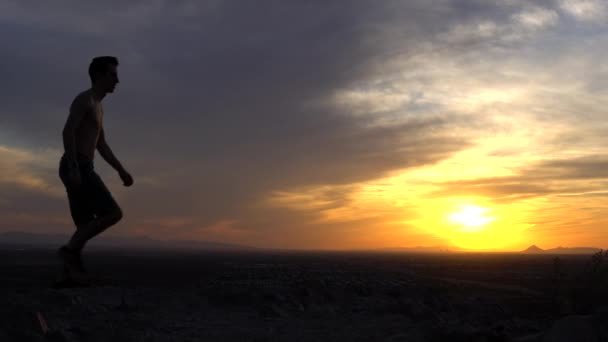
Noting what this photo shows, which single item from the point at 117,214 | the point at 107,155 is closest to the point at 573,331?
the point at 117,214

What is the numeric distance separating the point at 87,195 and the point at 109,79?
128cm

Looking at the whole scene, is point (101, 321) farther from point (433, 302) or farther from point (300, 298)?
point (433, 302)

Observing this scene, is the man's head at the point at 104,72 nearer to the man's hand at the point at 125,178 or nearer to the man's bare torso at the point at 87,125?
the man's bare torso at the point at 87,125

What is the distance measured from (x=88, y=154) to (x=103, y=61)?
3.30 ft

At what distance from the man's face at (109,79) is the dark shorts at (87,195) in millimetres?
809

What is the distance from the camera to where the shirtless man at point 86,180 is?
5.33 meters

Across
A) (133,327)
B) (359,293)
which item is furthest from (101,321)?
(359,293)

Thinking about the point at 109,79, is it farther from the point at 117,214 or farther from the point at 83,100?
the point at 117,214

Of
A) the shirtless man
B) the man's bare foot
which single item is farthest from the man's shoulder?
the man's bare foot

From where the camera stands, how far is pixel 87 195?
5359 millimetres

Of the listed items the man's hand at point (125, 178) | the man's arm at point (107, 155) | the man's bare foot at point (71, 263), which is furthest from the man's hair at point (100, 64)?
the man's bare foot at point (71, 263)

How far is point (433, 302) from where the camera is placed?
481 inches

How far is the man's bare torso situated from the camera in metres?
5.36

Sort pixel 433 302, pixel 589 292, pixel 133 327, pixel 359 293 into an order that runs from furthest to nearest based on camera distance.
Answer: pixel 359 293 → pixel 433 302 → pixel 589 292 → pixel 133 327
